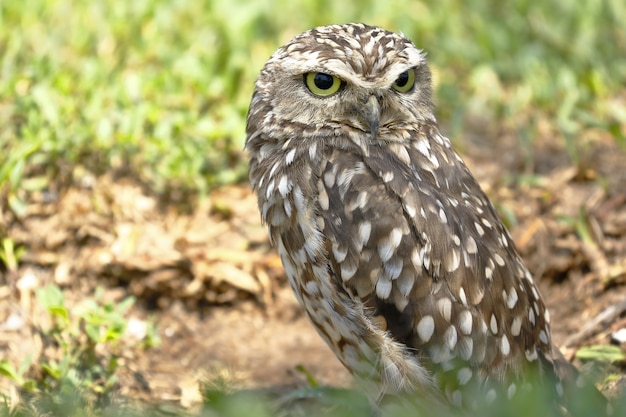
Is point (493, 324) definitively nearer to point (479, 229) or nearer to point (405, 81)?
point (479, 229)

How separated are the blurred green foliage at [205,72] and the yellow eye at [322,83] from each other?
5.16ft

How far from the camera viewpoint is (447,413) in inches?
127

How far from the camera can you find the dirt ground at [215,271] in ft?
13.6

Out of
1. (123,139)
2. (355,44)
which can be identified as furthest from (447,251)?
(123,139)

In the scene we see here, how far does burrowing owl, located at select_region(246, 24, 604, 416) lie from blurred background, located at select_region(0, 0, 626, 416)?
0.54m

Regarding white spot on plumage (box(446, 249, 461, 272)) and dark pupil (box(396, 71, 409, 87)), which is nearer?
white spot on plumage (box(446, 249, 461, 272))

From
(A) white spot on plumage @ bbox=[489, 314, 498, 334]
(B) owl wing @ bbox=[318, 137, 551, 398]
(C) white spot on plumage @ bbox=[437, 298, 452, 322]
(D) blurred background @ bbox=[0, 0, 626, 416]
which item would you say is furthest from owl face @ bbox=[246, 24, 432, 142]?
(D) blurred background @ bbox=[0, 0, 626, 416]

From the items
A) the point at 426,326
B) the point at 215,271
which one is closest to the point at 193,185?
the point at 215,271

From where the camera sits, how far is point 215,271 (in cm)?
459

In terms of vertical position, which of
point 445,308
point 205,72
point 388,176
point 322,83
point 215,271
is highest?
point 322,83

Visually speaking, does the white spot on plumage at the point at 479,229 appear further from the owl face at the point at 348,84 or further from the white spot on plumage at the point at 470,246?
the owl face at the point at 348,84

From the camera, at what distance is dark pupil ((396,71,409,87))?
3.44m

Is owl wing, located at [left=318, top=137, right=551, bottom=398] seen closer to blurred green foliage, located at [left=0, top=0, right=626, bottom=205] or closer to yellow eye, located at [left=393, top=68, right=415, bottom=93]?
yellow eye, located at [left=393, top=68, right=415, bottom=93]

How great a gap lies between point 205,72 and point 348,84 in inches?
90.4
